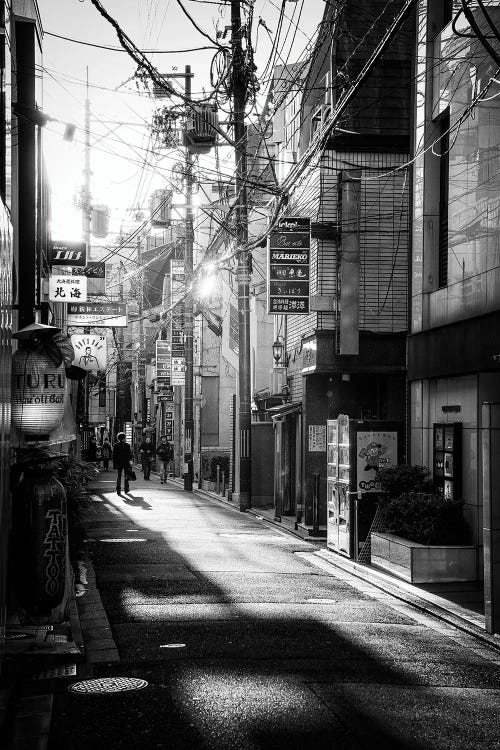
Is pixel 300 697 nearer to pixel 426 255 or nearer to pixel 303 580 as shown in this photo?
pixel 303 580

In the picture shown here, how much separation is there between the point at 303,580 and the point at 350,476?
3.43 m

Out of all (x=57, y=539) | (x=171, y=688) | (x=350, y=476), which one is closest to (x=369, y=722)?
(x=171, y=688)

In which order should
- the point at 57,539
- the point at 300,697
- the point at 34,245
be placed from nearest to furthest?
the point at 300,697, the point at 57,539, the point at 34,245

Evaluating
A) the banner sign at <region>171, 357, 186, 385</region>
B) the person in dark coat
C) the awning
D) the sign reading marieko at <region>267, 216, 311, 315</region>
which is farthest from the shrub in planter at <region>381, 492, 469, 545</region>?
the banner sign at <region>171, 357, 186, 385</region>

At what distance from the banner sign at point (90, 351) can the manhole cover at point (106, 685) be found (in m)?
18.6

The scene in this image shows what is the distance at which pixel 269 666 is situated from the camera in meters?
8.53

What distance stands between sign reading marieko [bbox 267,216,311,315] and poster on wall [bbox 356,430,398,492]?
15.2ft

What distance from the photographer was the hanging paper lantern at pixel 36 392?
1028 cm

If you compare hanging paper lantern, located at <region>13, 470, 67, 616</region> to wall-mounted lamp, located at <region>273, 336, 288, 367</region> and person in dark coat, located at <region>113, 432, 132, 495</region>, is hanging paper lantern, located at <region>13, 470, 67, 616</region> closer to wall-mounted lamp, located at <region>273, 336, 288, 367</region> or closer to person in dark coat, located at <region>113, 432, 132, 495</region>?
wall-mounted lamp, located at <region>273, 336, 288, 367</region>

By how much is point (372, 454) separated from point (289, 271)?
5.86 m

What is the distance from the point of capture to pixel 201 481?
3891 centimetres

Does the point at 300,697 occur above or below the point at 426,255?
below

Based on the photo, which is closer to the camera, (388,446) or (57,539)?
(57,539)

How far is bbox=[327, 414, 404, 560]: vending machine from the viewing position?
1686 cm
